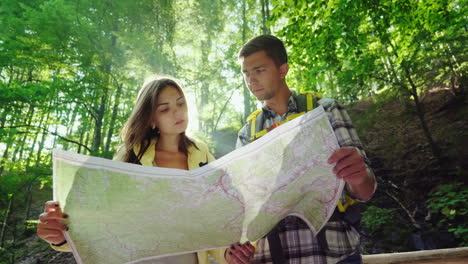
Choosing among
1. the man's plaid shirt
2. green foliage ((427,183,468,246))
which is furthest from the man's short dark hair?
green foliage ((427,183,468,246))

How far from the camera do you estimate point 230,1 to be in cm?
1300

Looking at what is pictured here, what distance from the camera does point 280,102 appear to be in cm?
169

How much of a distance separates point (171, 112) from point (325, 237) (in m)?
1.12

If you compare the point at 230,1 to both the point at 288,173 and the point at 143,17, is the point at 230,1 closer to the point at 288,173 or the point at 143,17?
the point at 143,17

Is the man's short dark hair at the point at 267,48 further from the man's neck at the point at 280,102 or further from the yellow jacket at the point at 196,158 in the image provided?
the yellow jacket at the point at 196,158

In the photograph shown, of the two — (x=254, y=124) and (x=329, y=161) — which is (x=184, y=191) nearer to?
(x=329, y=161)

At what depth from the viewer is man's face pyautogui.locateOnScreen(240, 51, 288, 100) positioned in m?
1.70

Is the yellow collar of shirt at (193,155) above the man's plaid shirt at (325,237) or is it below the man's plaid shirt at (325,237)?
above

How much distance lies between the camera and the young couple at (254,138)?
1.00m

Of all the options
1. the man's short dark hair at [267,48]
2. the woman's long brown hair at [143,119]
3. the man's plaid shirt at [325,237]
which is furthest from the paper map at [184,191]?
the man's short dark hair at [267,48]

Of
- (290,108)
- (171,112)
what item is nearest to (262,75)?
(290,108)

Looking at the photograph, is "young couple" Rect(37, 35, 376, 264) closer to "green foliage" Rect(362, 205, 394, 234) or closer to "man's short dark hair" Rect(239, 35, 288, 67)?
"man's short dark hair" Rect(239, 35, 288, 67)

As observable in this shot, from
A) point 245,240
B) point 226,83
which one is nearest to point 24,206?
point 226,83

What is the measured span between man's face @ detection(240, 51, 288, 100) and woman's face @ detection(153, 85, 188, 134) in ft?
1.63
